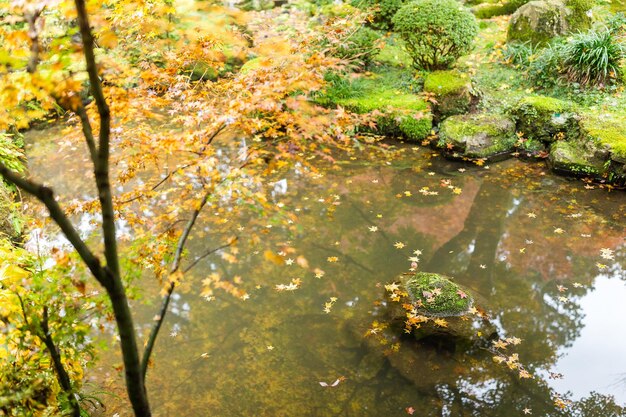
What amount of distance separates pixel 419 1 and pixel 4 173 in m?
8.45

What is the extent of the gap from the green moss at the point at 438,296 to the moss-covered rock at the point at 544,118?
4.47m

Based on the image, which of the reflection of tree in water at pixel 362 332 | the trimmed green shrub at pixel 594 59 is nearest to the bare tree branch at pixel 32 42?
the reflection of tree in water at pixel 362 332

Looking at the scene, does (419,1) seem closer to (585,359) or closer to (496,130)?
(496,130)

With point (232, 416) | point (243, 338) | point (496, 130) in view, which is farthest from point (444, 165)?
point (232, 416)

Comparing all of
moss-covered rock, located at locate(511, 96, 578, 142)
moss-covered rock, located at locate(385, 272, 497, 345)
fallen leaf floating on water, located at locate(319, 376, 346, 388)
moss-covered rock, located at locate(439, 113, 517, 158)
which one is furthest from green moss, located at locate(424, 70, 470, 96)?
fallen leaf floating on water, located at locate(319, 376, 346, 388)

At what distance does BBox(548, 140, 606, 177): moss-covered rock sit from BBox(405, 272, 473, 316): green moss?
376 centimetres

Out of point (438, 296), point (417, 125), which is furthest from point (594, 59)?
point (438, 296)

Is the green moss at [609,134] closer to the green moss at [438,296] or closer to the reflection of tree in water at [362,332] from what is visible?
the reflection of tree in water at [362,332]

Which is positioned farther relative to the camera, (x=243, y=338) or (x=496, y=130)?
(x=496, y=130)

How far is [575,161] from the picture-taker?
23.3ft

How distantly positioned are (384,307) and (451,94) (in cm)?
514

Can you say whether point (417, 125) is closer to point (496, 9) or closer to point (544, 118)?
point (544, 118)

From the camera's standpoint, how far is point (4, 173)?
66.7 inches

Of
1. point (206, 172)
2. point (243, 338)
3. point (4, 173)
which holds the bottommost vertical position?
point (243, 338)
